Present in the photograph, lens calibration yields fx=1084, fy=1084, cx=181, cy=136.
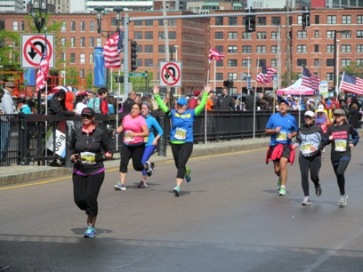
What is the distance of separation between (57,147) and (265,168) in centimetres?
557

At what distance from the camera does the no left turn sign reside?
35375mm

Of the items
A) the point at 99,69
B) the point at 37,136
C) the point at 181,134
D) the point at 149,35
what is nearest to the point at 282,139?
the point at 181,134

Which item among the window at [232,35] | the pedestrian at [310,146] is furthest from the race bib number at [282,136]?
the window at [232,35]

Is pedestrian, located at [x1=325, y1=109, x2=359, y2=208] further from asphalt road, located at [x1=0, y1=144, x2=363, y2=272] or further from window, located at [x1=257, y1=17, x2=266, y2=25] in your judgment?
window, located at [x1=257, y1=17, x2=266, y2=25]

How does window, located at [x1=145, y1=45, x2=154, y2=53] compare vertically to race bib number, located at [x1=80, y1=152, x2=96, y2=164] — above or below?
above

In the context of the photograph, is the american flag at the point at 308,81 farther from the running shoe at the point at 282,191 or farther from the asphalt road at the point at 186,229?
the running shoe at the point at 282,191

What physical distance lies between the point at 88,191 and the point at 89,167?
12.2 inches

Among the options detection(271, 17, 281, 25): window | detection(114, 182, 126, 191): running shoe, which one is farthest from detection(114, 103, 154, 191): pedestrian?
detection(271, 17, 281, 25): window

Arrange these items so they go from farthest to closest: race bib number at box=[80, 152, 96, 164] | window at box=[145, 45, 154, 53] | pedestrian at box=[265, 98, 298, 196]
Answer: window at box=[145, 45, 154, 53] → pedestrian at box=[265, 98, 298, 196] → race bib number at box=[80, 152, 96, 164]

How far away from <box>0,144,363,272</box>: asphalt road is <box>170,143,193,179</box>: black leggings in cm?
50

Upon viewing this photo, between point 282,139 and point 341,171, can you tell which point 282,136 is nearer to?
point 282,139

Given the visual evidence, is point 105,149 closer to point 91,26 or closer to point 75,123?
point 75,123

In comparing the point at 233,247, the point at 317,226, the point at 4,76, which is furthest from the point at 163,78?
the point at 4,76

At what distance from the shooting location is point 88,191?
13.9m
